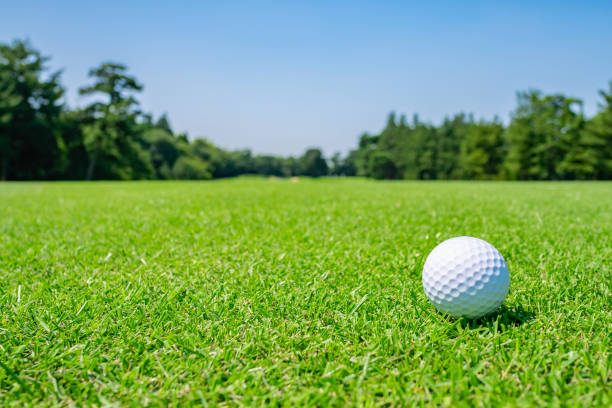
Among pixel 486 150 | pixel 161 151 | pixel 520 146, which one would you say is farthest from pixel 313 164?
pixel 520 146

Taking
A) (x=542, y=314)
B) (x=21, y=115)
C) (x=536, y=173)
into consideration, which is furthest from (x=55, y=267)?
(x=536, y=173)

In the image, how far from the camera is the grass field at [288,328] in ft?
3.73

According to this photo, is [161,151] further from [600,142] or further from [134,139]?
[600,142]

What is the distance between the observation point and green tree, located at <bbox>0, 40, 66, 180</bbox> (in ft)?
90.9

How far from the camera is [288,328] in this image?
152cm

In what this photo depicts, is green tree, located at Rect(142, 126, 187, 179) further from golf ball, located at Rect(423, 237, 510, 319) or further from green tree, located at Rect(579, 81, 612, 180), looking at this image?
golf ball, located at Rect(423, 237, 510, 319)

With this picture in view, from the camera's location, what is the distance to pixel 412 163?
47.7 metres

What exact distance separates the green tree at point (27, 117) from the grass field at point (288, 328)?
32868mm

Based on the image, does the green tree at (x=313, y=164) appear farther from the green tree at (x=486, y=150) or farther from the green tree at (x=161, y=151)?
the green tree at (x=486, y=150)

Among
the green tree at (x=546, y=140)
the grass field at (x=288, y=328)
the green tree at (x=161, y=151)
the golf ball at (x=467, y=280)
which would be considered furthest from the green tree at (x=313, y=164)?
the golf ball at (x=467, y=280)

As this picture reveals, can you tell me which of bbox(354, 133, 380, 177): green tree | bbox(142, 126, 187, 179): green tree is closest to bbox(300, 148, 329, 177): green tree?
bbox(354, 133, 380, 177): green tree

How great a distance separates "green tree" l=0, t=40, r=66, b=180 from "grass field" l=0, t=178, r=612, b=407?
3287 cm

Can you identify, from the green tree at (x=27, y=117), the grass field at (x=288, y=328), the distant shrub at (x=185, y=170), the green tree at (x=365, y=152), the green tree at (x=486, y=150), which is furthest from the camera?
the green tree at (x=365, y=152)

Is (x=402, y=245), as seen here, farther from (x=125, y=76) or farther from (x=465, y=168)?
(x=465, y=168)
